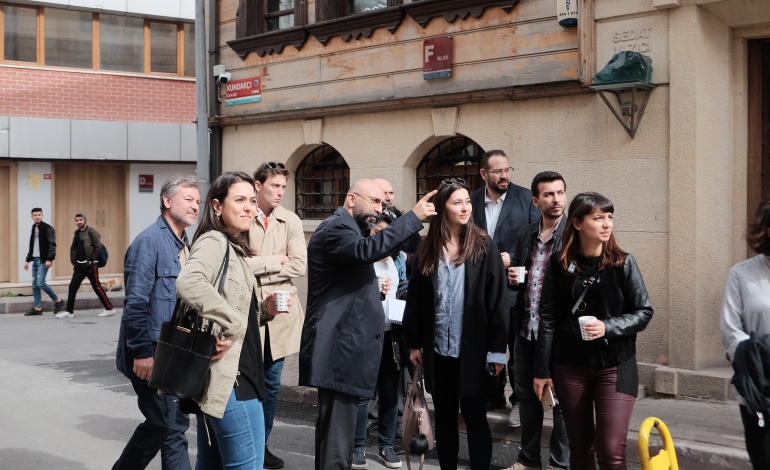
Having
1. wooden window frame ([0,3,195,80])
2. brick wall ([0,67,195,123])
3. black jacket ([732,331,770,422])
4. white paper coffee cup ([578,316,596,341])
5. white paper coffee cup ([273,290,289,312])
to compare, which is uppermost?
wooden window frame ([0,3,195,80])

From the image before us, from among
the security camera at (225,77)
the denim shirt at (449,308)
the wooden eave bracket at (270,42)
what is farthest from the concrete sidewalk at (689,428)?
the security camera at (225,77)

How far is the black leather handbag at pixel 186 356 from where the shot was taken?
430 cm

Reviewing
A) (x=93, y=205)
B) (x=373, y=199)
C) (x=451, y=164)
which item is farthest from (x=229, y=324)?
(x=93, y=205)

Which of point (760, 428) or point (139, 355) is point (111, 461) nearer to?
point (139, 355)

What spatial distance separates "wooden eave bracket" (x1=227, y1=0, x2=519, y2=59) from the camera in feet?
34.0

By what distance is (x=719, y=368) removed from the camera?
8.54m

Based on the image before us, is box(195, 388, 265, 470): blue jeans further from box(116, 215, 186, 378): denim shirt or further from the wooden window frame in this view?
the wooden window frame

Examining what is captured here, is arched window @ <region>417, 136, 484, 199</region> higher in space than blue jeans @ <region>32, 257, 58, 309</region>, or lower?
higher

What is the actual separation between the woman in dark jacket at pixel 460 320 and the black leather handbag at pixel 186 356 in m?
1.70

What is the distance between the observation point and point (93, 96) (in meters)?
22.1

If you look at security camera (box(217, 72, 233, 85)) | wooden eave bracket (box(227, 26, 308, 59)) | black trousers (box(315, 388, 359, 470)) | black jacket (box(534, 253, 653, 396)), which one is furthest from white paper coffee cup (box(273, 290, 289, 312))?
security camera (box(217, 72, 233, 85))

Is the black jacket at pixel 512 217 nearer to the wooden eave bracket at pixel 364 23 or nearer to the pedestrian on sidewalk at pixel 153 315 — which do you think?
the pedestrian on sidewalk at pixel 153 315

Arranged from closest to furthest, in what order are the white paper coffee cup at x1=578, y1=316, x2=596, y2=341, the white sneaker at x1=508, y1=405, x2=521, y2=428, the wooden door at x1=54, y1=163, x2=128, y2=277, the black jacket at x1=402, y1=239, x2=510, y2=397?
1. the white paper coffee cup at x1=578, y1=316, x2=596, y2=341
2. the black jacket at x1=402, y1=239, x2=510, y2=397
3. the white sneaker at x1=508, y1=405, x2=521, y2=428
4. the wooden door at x1=54, y1=163, x2=128, y2=277

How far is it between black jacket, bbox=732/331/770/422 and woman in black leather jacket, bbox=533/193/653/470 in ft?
2.45
